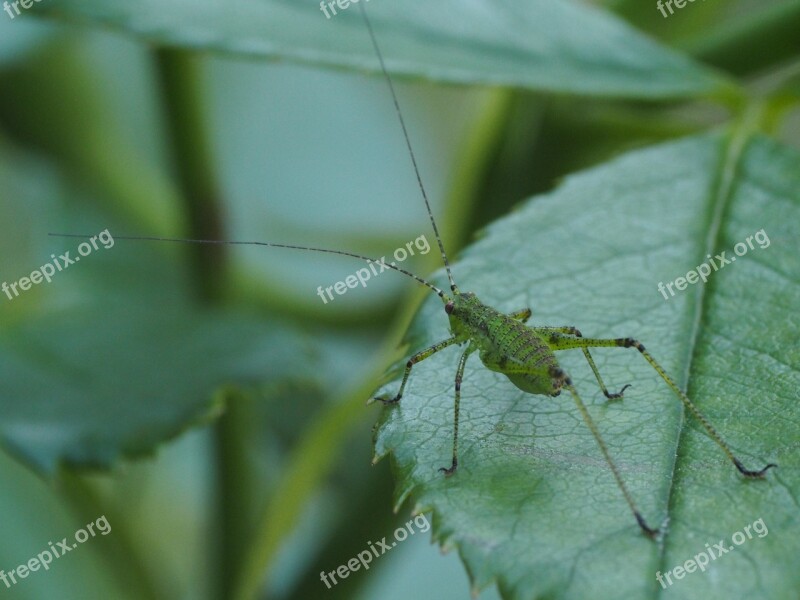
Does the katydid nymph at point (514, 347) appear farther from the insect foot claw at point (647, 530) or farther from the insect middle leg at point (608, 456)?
the insect foot claw at point (647, 530)

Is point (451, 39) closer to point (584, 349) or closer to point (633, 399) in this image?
point (584, 349)

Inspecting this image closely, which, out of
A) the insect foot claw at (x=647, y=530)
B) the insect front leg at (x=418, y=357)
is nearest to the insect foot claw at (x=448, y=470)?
the insect front leg at (x=418, y=357)

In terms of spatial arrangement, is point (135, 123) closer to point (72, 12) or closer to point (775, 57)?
point (72, 12)

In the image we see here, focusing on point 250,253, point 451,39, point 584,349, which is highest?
point 250,253

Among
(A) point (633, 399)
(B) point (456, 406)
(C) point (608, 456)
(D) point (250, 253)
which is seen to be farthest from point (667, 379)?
(D) point (250, 253)

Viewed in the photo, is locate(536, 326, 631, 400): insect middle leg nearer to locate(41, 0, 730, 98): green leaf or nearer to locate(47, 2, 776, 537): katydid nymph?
locate(47, 2, 776, 537): katydid nymph

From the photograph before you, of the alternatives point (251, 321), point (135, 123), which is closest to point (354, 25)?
point (251, 321)
